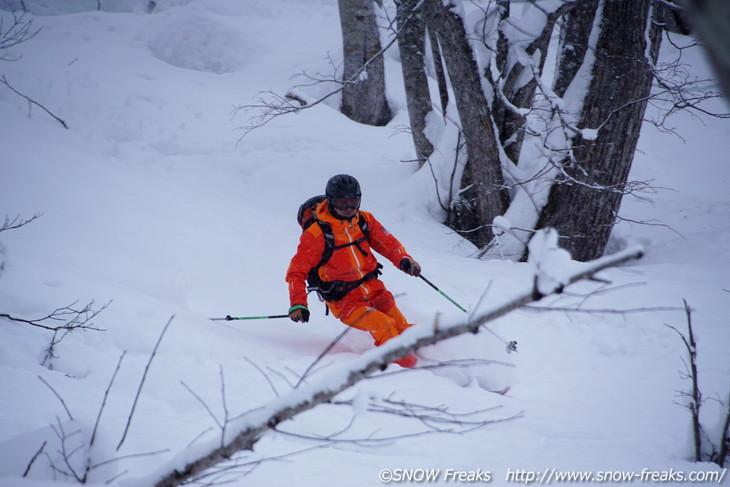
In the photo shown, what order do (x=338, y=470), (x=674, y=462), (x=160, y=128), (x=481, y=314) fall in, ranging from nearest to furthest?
(x=481, y=314)
(x=338, y=470)
(x=674, y=462)
(x=160, y=128)

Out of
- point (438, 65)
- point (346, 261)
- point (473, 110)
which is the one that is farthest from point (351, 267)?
point (438, 65)

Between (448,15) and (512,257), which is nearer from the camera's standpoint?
(448,15)

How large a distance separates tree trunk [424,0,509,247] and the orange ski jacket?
6.42 ft

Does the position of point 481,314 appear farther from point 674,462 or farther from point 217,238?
point 217,238

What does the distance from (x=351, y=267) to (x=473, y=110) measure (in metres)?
3.19

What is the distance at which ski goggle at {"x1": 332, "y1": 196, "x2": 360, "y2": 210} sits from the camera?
419 cm

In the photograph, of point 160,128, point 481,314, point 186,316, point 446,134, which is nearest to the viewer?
point 481,314

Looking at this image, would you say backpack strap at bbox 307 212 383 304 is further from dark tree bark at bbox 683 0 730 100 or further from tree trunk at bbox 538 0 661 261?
dark tree bark at bbox 683 0 730 100

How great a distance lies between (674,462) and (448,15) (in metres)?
5.31

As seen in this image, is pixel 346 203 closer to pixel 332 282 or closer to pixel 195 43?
pixel 332 282

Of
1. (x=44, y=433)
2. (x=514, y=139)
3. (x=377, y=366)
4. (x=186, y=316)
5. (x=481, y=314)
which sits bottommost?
(x=186, y=316)

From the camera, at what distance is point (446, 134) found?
7.62 m

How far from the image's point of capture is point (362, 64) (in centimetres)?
1052

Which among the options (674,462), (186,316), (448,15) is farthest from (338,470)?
(448,15)
